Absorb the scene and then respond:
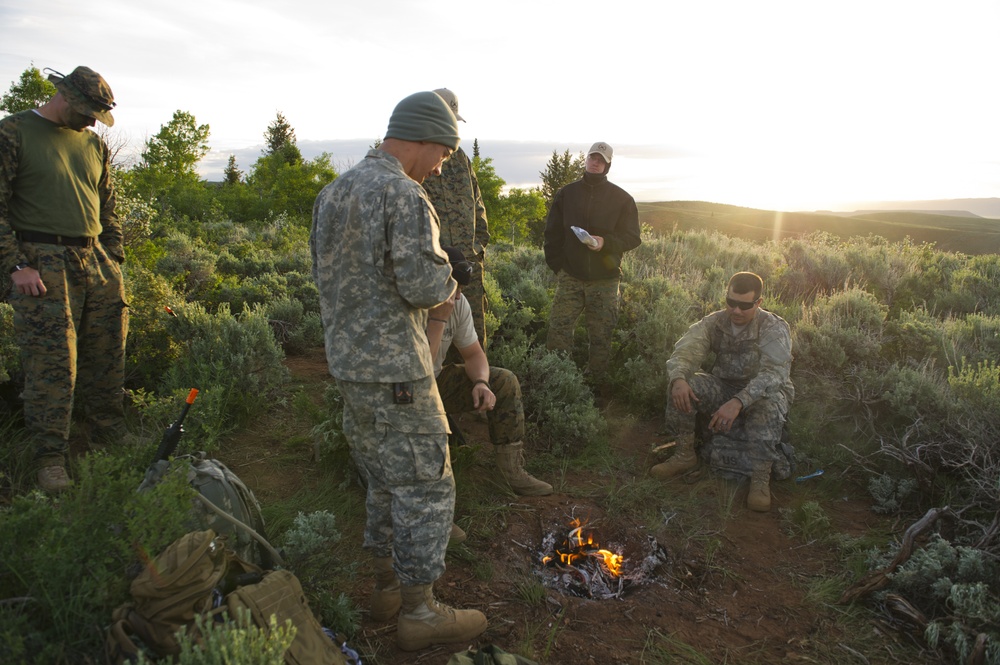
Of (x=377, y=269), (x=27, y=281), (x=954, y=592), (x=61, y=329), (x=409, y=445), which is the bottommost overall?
(x=954, y=592)

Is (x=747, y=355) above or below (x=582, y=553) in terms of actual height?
above

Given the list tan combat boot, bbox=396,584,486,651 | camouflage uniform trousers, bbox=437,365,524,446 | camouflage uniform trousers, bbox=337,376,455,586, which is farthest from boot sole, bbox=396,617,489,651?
camouflage uniform trousers, bbox=437,365,524,446

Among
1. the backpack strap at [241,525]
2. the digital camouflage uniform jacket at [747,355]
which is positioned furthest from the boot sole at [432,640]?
the digital camouflage uniform jacket at [747,355]

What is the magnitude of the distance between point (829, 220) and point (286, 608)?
64262mm

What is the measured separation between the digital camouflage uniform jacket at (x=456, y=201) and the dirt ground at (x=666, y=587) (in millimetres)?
1958

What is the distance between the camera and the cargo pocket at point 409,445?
8.20ft

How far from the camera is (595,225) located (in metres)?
6.04

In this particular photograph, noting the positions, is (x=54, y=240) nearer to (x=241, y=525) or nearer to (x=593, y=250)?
(x=241, y=525)

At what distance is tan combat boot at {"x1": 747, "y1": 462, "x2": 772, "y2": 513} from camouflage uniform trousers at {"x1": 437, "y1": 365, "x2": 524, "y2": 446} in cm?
183

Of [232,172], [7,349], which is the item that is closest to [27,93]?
[7,349]

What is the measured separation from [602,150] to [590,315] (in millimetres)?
1644

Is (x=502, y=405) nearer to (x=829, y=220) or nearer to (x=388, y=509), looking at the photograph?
(x=388, y=509)

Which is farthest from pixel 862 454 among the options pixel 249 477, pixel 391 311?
pixel 249 477

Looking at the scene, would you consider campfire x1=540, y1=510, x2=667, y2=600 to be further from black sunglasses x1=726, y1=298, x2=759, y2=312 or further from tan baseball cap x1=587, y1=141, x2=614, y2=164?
tan baseball cap x1=587, y1=141, x2=614, y2=164
